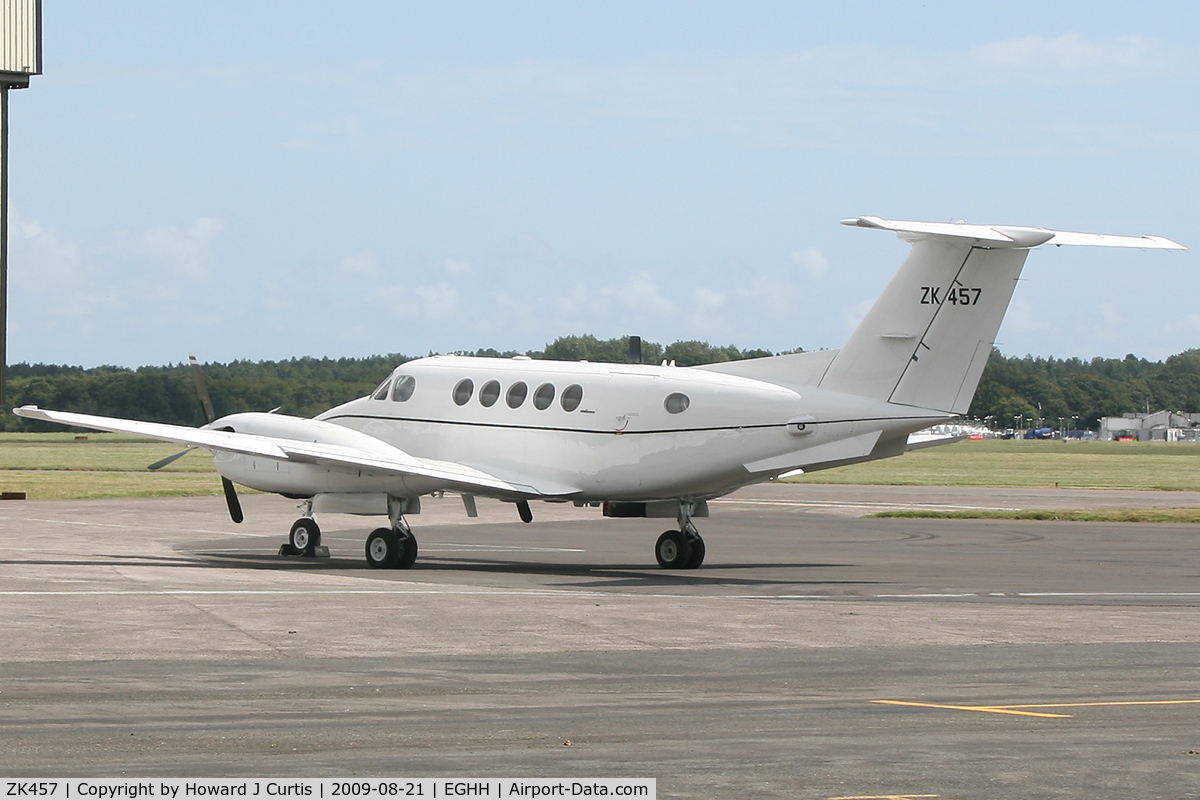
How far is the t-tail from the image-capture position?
2398cm

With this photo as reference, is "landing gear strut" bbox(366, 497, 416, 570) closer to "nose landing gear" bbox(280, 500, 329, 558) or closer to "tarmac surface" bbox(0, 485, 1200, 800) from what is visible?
"tarmac surface" bbox(0, 485, 1200, 800)

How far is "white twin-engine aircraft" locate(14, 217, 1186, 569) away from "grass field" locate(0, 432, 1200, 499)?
87.1ft

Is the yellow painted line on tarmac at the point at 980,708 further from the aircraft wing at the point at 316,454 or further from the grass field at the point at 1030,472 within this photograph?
the grass field at the point at 1030,472

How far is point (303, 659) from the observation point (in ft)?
48.4

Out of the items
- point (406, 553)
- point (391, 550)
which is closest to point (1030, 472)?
point (406, 553)

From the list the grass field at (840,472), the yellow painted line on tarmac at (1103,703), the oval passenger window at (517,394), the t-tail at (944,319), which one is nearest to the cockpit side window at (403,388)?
the oval passenger window at (517,394)

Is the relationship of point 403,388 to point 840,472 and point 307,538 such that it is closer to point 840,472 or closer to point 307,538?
point 307,538

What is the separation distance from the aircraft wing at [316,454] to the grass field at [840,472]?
86.9 feet

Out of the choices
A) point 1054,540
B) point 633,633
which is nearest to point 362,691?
point 633,633

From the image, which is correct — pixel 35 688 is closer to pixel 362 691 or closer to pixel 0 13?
pixel 362 691

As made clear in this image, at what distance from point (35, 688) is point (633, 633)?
6678 millimetres

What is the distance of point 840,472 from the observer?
94.1 meters

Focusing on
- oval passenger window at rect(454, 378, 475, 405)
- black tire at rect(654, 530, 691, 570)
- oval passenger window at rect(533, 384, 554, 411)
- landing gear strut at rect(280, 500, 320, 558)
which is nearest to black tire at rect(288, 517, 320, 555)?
landing gear strut at rect(280, 500, 320, 558)

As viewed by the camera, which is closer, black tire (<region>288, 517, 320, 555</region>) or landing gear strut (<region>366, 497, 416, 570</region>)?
landing gear strut (<region>366, 497, 416, 570</region>)
